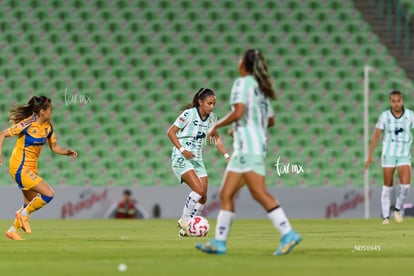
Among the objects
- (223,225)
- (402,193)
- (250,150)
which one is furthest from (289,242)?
(402,193)

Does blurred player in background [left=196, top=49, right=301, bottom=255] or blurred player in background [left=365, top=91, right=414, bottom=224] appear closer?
blurred player in background [left=196, top=49, right=301, bottom=255]

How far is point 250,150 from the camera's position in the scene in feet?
31.7

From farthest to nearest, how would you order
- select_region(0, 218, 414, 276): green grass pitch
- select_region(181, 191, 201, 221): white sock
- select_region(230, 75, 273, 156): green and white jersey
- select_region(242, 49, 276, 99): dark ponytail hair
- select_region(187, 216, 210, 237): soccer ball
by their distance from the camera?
1. select_region(181, 191, 201, 221): white sock
2. select_region(187, 216, 210, 237): soccer ball
3. select_region(242, 49, 276, 99): dark ponytail hair
4. select_region(230, 75, 273, 156): green and white jersey
5. select_region(0, 218, 414, 276): green grass pitch

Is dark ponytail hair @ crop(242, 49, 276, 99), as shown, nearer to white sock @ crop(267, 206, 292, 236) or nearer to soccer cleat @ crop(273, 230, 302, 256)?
white sock @ crop(267, 206, 292, 236)

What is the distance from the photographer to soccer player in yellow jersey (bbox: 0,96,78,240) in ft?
43.7

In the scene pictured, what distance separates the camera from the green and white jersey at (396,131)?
59.3 ft

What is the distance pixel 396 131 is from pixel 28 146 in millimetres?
7333

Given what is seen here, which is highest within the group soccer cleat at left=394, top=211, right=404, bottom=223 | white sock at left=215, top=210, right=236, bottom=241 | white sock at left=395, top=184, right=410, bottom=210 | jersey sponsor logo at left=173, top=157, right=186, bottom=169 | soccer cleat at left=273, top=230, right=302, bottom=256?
jersey sponsor logo at left=173, top=157, right=186, bottom=169

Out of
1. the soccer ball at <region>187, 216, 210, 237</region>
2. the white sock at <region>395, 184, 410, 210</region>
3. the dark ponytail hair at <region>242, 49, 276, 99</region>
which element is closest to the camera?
the dark ponytail hair at <region>242, 49, 276, 99</region>

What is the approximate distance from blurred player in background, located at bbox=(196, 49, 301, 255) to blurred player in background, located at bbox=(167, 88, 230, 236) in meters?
4.21

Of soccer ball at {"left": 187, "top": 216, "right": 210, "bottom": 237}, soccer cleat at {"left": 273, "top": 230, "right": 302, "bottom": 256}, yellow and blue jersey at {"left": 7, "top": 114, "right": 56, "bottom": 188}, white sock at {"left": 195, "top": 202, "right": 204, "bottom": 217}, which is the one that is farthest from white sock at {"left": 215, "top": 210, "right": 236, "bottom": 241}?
white sock at {"left": 195, "top": 202, "right": 204, "bottom": 217}

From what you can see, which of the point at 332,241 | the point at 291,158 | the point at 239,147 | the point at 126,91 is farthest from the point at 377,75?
the point at 239,147

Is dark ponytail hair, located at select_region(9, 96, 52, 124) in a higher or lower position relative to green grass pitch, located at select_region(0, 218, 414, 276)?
higher

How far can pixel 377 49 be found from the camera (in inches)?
1004
